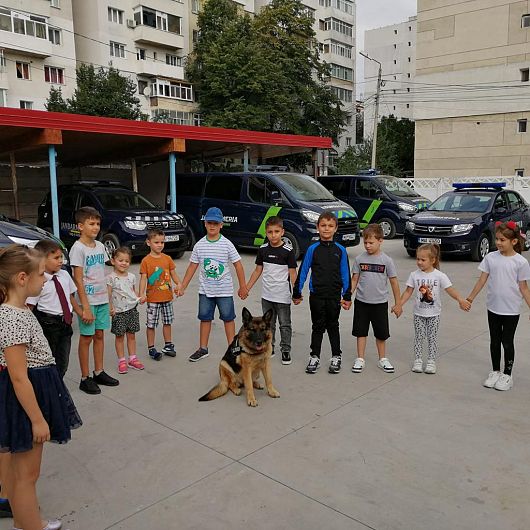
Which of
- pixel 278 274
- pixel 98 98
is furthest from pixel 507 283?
pixel 98 98

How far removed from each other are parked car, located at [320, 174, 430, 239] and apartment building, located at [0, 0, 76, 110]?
2461cm

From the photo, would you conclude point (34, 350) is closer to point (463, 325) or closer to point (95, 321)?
point (95, 321)

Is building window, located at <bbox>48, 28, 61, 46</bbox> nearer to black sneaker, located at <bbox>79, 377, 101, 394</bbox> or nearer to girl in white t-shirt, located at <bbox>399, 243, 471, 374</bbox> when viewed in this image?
black sneaker, located at <bbox>79, 377, 101, 394</bbox>

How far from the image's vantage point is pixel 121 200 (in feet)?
39.7

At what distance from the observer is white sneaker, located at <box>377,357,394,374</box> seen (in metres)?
4.84

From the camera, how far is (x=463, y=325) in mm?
6484

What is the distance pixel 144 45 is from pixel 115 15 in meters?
2.76

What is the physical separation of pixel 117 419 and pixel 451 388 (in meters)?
2.74

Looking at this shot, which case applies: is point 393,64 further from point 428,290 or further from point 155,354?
point 155,354

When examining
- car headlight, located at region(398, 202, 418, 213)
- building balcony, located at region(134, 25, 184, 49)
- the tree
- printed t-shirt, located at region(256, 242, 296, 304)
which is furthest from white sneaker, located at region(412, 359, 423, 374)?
building balcony, located at region(134, 25, 184, 49)

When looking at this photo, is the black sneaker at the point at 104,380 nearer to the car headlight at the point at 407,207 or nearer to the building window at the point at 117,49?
the car headlight at the point at 407,207

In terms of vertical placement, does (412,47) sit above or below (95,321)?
above

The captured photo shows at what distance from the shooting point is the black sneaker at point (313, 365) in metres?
4.86

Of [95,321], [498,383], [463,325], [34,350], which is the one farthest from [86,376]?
[463,325]
